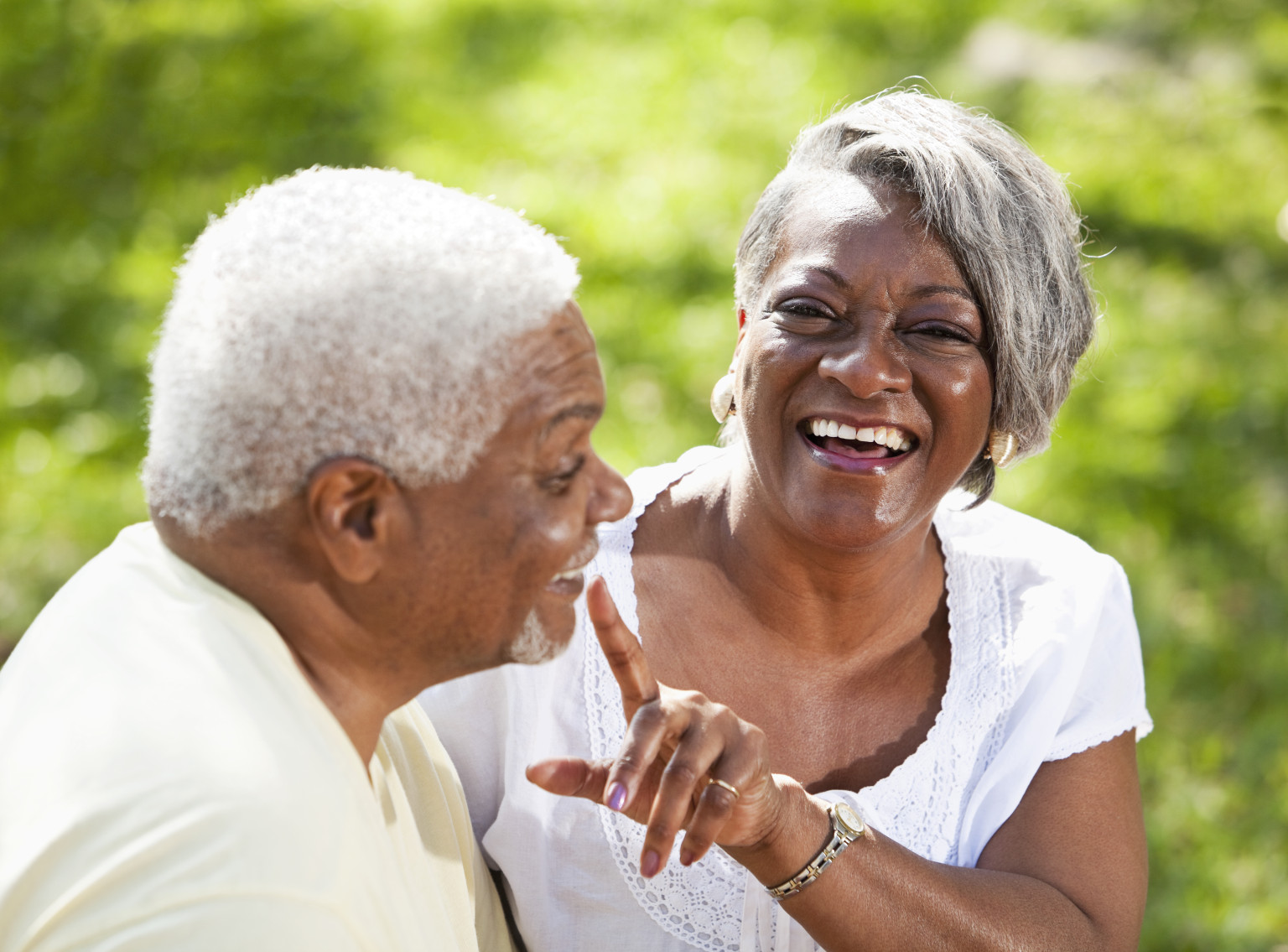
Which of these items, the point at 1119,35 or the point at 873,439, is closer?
the point at 873,439

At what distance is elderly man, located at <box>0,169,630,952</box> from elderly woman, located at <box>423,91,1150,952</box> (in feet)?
2.38

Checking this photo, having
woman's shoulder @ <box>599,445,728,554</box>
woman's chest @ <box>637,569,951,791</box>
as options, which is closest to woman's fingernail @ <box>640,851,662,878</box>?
woman's chest @ <box>637,569,951,791</box>

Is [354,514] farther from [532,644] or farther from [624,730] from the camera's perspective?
[624,730]

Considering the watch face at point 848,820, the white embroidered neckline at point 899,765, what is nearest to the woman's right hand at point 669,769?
the watch face at point 848,820

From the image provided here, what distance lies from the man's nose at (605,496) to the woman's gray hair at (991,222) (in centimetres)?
93

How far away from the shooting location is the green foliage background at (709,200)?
4.40m

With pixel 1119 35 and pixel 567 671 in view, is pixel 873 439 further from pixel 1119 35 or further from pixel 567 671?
pixel 1119 35

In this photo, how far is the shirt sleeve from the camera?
270 centimetres

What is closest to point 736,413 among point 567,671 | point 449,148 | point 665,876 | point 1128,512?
point 567,671

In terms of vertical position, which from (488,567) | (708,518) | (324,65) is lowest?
(488,567)

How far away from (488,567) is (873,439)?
104 centimetres

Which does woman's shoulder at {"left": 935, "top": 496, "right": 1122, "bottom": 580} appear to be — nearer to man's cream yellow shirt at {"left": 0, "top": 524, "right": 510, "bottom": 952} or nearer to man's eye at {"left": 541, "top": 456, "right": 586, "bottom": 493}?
man's eye at {"left": 541, "top": 456, "right": 586, "bottom": 493}

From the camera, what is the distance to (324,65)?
7.22m

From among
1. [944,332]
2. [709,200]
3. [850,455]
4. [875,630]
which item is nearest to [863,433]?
[850,455]
